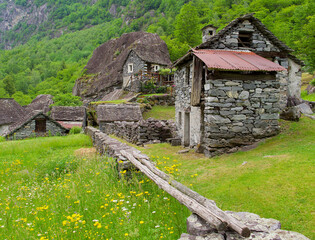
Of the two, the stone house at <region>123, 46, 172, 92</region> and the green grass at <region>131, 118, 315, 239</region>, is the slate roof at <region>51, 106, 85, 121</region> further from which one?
the green grass at <region>131, 118, 315, 239</region>

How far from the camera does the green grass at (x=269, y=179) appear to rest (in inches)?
199

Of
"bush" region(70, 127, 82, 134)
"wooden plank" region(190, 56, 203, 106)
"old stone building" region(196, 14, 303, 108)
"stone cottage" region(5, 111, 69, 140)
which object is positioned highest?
"old stone building" region(196, 14, 303, 108)

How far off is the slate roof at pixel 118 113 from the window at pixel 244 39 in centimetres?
1133

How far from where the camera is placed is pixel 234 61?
10930 mm

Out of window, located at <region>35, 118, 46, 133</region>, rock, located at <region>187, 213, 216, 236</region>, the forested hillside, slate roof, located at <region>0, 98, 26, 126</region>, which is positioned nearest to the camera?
rock, located at <region>187, 213, 216, 236</region>

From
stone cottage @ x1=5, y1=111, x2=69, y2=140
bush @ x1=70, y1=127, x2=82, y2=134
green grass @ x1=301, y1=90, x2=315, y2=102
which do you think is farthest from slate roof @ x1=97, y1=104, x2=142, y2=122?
green grass @ x1=301, y1=90, x2=315, y2=102

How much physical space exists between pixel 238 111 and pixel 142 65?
21.9 meters

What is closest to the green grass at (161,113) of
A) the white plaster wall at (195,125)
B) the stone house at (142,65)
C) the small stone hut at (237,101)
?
the stone house at (142,65)

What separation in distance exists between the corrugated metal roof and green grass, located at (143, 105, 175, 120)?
37.3ft

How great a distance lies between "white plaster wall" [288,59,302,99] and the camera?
1714cm

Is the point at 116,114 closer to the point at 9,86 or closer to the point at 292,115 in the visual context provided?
the point at 292,115

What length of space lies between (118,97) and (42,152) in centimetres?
1720

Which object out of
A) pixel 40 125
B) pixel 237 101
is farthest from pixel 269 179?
pixel 40 125

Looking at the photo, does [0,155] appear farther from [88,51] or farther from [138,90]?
[88,51]
